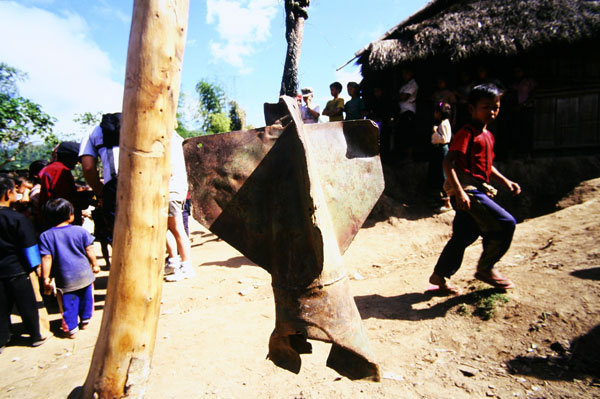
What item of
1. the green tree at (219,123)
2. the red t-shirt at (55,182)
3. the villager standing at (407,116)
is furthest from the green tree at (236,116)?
the red t-shirt at (55,182)

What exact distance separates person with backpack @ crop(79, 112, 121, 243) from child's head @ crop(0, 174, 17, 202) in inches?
28.7

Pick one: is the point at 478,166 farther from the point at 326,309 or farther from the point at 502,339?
the point at 326,309

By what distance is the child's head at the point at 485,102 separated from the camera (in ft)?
8.98

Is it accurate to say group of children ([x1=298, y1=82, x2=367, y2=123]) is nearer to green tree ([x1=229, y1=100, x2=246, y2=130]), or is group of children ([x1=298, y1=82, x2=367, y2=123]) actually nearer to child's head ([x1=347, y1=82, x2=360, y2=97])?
child's head ([x1=347, y1=82, x2=360, y2=97])

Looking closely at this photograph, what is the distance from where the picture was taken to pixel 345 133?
1.50 metres

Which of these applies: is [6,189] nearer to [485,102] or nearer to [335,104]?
[485,102]

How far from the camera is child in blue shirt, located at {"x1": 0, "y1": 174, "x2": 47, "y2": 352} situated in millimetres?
3031

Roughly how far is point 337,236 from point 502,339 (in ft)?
6.35

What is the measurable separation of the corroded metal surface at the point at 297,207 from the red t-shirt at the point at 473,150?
1.73 m

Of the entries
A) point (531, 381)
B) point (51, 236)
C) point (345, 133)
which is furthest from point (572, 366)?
point (51, 236)

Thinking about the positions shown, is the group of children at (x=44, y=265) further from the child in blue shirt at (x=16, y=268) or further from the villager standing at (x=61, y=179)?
the villager standing at (x=61, y=179)

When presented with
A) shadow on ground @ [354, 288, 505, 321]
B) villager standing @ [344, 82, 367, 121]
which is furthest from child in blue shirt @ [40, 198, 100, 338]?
villager standing @ [344, 82, 367, 121]

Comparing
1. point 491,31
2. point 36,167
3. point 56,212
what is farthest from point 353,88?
point 36,167

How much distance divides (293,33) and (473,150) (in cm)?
484
